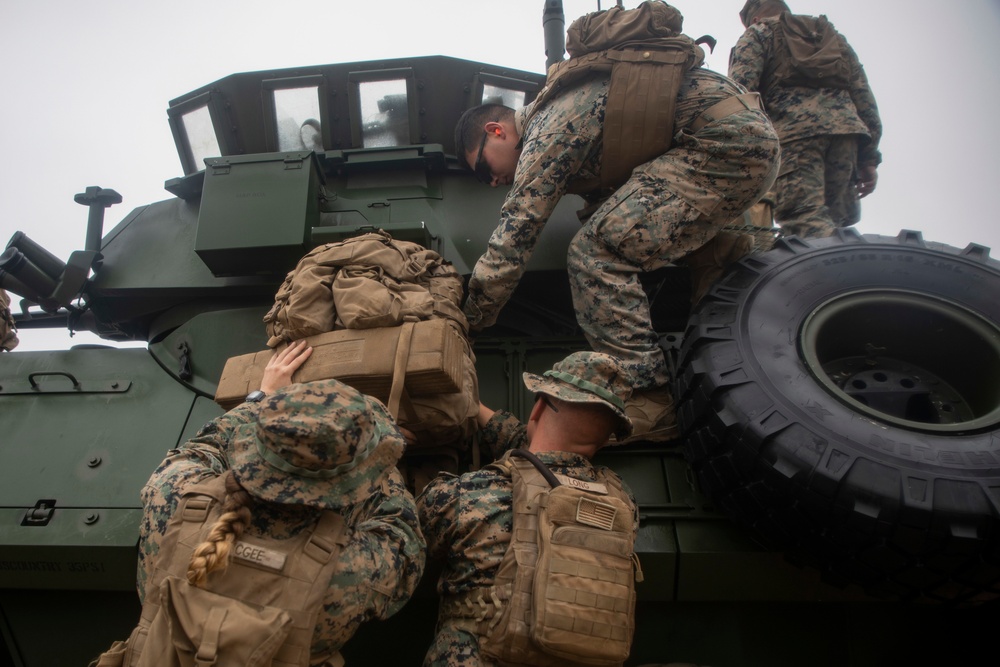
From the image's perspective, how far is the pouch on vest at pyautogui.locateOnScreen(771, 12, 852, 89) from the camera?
4.69m

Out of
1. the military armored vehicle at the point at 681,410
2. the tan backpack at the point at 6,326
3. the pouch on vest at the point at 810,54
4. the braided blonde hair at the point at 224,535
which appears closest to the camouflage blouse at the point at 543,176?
the military armored vehicle at the point at 681,410

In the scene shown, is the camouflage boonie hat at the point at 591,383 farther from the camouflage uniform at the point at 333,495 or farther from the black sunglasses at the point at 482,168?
the black sunglasses at the point at 482,168

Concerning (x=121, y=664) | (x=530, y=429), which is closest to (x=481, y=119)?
(x=530, y=429)

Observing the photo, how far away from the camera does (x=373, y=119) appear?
4430mm

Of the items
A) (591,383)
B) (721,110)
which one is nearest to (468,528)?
(591,383)

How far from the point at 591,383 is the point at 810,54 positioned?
3.22m

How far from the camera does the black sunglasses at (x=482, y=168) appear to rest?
360 cm

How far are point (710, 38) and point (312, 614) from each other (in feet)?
11.1

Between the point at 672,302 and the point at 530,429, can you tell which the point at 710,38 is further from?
the point at 530,429

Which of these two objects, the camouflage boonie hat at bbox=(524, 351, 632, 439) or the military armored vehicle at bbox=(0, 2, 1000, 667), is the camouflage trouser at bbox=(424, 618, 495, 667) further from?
the camouflage boonie hat at bbox=(524, 351, 632, 439)

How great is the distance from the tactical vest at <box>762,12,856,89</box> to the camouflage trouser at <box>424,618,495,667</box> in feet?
12.9

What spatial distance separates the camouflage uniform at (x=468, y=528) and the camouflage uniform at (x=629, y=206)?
45 centimetres

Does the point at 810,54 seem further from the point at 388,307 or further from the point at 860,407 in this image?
the point at 388,307

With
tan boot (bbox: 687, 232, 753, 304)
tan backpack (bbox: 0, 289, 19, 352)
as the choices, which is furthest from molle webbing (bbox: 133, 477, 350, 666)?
tan backpack (bbox: 0, 289, 19, 352)
